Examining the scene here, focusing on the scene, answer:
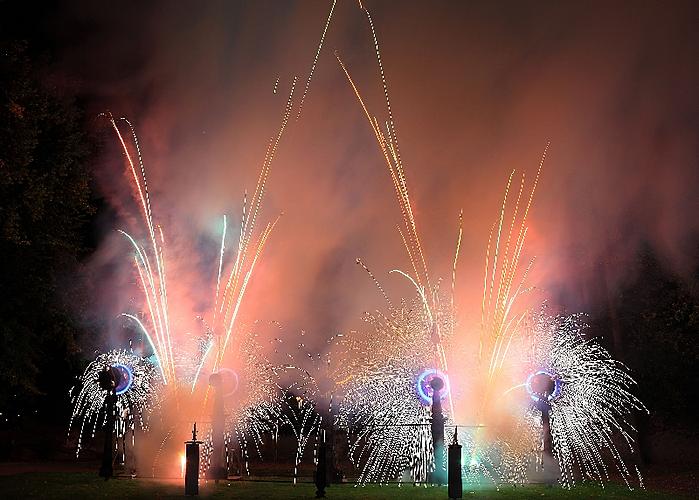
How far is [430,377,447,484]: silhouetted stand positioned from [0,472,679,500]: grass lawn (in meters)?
0.60

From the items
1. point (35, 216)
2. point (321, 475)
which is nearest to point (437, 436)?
point (321, 475)

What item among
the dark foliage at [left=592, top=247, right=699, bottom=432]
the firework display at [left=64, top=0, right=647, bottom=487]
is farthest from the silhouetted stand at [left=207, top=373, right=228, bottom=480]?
the dark foliage at [left=592, top=247, right=699, bottom=432]

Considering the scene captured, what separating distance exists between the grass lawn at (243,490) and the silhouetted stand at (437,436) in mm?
604

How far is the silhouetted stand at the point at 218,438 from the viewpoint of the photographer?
19.0 metres

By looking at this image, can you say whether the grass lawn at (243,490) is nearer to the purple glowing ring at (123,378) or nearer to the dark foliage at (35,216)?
the purple glowing ring at (123,378)

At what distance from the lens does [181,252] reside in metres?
34.8

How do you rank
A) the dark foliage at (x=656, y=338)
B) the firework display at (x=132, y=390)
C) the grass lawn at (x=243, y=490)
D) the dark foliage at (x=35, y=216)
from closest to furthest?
the grass lawn at (x=243, y=490) < the dark foliage at (x=35, y=216) < the firework display at (x=132, y=390) < the dark foliage at (x=656, y=338)

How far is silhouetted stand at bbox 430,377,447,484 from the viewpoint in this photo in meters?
17.4

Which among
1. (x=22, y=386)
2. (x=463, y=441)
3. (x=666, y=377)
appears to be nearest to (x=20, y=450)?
(x=22, y=386)

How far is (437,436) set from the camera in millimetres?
17438

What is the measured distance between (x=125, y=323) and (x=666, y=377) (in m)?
23.1

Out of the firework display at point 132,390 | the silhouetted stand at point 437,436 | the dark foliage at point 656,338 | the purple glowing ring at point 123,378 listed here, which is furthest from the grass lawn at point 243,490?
the dark foliage at point 656,338

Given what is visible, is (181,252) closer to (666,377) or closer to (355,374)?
(355,374)

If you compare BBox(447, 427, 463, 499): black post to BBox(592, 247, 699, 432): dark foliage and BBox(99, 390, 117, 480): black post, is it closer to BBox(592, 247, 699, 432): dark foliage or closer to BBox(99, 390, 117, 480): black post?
BBox(99, 390, 117, 480): black post
